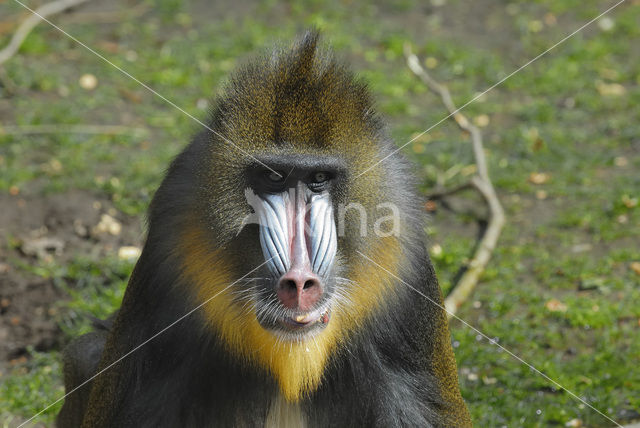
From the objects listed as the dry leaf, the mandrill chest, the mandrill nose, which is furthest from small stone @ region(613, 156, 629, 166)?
the mandrill nose

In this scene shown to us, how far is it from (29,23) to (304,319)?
24.6 feet

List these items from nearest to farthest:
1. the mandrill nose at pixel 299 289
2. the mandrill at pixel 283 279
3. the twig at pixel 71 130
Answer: the mandrill nose at pixel 299 289, the mandrill at pixel 283 279, the twig at pixel 71 130

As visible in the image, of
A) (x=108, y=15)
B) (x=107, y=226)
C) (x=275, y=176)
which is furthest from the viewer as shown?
(x=108, y=15)

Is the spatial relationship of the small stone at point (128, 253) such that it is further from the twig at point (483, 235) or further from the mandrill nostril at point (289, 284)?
Answer: the mandrill nostril at point (289, 284)

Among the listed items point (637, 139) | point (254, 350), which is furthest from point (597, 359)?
point (637, 139)

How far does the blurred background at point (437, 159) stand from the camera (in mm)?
5266

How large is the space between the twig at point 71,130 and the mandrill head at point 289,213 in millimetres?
4810

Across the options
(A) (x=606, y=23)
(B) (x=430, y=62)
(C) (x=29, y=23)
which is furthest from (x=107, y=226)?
(A) (x=606, y=23)

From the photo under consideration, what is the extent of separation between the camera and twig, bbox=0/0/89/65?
876cm

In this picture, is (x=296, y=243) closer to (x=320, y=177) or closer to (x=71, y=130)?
(x=320, y=177)

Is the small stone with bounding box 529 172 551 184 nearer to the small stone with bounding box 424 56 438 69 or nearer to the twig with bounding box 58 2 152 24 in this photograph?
the small stone with bounding box 424 56 438 69

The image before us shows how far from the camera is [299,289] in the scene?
289cm

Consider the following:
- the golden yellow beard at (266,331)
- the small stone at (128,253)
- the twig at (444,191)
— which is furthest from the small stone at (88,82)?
the golden yellow beard at (266,331)

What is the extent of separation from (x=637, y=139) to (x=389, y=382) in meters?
5.25
